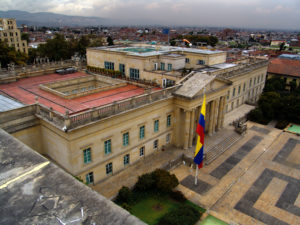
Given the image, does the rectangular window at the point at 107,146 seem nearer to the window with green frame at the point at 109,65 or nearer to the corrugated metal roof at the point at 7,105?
the corrugated metal roof at the point at 7,105

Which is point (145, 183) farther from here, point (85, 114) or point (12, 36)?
point (12, 36)

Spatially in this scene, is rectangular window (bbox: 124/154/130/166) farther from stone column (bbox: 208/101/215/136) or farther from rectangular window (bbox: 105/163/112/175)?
stone column (bbox: 208/101/215/136)

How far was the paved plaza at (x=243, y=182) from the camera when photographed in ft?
89.0

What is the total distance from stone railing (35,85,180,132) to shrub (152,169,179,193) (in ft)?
28.5

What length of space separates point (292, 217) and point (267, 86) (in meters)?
50.4

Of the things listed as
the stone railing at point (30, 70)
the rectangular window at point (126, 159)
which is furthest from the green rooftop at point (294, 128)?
the stone railing at point (30, 70)

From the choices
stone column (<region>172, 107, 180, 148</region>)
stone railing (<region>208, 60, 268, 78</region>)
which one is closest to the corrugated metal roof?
stone column (<region>172, 107, 180, 148</region>)

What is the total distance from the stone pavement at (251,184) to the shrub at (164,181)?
Result: 2581mm

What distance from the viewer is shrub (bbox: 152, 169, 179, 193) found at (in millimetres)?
27969

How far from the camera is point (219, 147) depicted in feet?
132

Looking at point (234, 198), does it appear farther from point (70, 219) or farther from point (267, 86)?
point (267, 86)

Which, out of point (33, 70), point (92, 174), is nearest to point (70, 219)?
point (92, 174)

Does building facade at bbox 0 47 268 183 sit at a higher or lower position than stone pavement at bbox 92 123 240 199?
higher

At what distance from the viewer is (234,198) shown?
95.8ft
